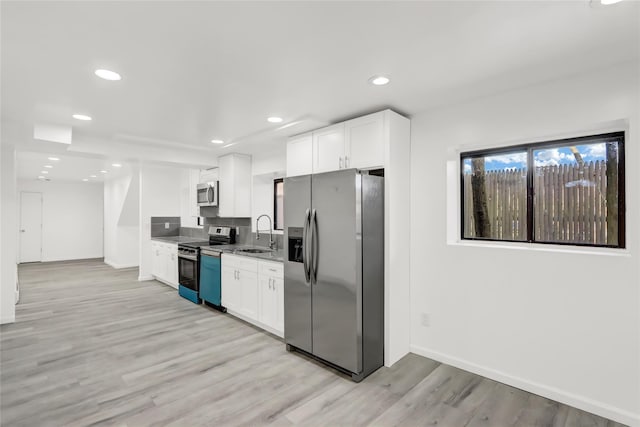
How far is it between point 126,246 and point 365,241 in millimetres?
8178

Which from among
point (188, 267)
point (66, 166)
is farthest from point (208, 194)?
point (66, 166)

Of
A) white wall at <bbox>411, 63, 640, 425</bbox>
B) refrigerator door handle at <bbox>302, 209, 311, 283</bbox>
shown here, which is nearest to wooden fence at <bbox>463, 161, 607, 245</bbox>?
white wall at <bbox>411, 63, 640, 425</bbox>

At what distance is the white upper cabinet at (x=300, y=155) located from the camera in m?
3.66

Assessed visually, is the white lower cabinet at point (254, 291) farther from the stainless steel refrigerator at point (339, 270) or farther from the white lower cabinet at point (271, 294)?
the stainless steel refrigerator at point (339, 270)

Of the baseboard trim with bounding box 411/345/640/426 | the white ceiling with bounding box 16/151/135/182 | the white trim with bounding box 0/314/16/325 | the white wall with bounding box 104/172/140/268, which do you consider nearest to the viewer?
the baseboard trim with bounding box 411/345/640/426

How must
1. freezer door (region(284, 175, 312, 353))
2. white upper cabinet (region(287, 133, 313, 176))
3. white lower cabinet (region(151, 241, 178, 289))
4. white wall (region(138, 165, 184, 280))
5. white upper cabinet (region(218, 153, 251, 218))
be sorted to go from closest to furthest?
freezer door (region(284, 175, 312, 353)) < white upper cabinet (region(287, 133, 313, 176)) < white upper cabinet (region(218, 153, 251, 218)) < white lower cabinet (region(151, 241, 178, 289)) < white wall (region(138, 165, 184, 280))

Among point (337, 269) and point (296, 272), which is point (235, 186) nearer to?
point (296, 272)

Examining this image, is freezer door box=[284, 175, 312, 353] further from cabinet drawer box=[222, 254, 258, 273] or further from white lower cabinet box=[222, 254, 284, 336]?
cabinet drawer box=[222, 254, 258, 273]

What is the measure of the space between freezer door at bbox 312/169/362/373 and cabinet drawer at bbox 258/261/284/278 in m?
0.68

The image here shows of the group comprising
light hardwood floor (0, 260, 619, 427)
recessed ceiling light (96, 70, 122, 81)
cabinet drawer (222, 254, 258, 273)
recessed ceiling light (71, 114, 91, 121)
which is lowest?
light hardwood floor (0, 260, 619, 427)

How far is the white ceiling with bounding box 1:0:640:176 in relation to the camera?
163 cm

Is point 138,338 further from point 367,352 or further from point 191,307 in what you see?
point 367,352

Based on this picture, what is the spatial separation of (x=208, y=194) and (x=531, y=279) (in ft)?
15.8

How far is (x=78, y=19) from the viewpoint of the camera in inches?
66.4
